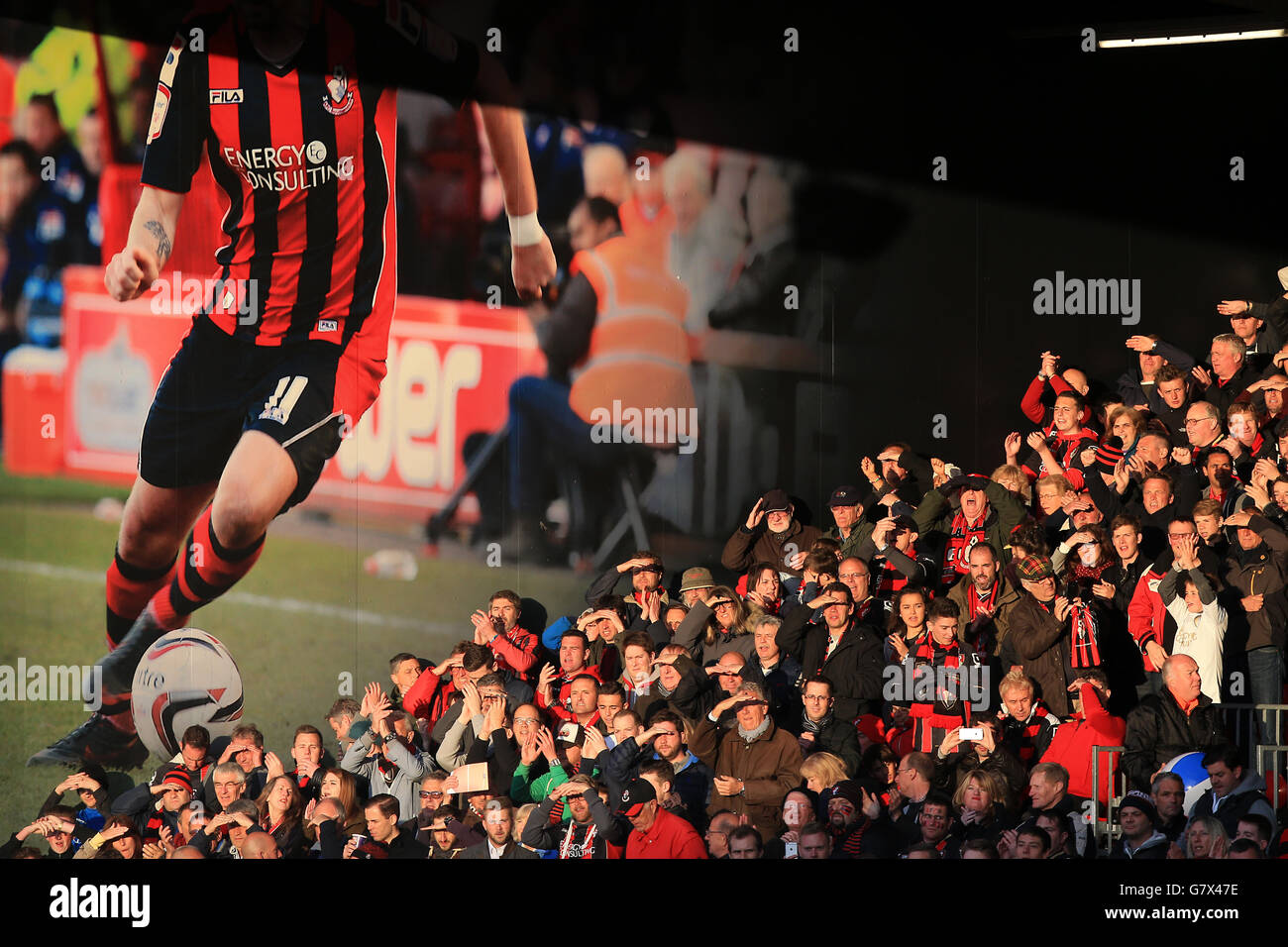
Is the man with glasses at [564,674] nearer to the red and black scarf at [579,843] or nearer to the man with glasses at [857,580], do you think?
→ the red and black scarf at [579,843]

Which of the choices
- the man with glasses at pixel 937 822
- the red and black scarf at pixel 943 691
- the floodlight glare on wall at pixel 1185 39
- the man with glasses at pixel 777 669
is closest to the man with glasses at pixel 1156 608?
the red and black scarf at pixel 943 691

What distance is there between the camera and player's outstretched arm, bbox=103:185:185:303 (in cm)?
1234

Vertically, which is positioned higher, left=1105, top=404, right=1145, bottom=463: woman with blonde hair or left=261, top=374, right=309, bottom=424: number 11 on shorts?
left=261, top=374, right=309, bottom=424: number 11 on shorts

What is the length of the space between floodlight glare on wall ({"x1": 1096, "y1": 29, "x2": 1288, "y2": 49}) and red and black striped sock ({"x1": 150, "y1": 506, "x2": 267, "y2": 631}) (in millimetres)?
7796

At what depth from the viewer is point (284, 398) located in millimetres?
12508

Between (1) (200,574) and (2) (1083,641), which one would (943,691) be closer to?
(2) (1083,641)

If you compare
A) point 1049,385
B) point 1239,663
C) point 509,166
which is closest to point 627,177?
point 509,166

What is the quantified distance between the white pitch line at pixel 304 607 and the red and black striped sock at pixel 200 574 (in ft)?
0.44

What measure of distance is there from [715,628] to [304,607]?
3.43 m

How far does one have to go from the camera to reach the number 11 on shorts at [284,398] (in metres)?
12.5

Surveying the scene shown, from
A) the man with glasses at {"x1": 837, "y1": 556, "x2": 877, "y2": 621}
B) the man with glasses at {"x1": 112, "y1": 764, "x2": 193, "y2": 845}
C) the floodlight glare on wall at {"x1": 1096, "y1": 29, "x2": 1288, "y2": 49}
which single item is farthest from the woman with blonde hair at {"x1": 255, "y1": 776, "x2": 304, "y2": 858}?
the floodlight glare on wall at {"x1": 1096, "y1": 29, "x2": 1288, "y2": 49}

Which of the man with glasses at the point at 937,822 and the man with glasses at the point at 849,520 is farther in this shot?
the man with glasses at the point at 849,520

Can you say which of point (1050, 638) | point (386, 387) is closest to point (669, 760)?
point (1050, 638)

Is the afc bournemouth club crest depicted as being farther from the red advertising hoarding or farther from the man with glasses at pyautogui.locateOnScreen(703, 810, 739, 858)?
the man with glasses at pyautogui.locateOnScreen(703, 810, 739, 858)
